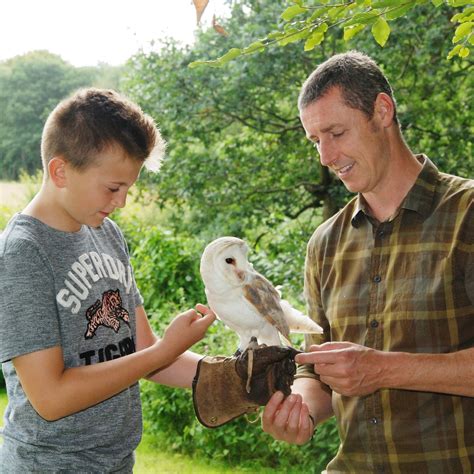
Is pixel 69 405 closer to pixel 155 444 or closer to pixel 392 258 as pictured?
pixel 392 258

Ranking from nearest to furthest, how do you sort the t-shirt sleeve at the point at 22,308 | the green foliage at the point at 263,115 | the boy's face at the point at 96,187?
1. the t-shirt sleeve at the point at 22,308
2. the boy's face at the point at 96,187
3. the green foliage at the point at 263,115

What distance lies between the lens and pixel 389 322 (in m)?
2.17

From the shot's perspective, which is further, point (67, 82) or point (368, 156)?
point (67, 82)

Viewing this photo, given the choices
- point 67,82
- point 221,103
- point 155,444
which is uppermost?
point 67,82

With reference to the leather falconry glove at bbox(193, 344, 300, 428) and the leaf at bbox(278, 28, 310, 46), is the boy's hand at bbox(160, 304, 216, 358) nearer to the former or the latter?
the leather falconry glove at bbox(193, 344, 300, 428)

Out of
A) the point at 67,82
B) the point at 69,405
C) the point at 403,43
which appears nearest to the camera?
the point at 69,405

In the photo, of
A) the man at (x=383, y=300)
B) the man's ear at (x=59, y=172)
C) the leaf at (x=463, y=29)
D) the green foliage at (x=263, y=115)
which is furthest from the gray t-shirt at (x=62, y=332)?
the green foliage at (x=263, y=115)

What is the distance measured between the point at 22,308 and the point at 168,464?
3.94 meters

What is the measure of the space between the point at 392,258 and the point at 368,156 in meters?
0.32

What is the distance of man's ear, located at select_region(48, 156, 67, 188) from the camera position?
2.00 metres

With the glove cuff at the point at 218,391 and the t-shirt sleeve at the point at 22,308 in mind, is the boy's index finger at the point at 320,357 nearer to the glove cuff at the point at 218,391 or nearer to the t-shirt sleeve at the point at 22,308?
the glove cuff at the point at 218,391

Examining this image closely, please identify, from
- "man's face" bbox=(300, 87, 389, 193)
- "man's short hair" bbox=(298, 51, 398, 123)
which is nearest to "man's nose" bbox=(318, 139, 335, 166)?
"man's face" bbox=(300, 87, 389, 193)

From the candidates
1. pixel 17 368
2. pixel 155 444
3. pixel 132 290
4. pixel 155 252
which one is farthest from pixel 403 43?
pixel 17 368

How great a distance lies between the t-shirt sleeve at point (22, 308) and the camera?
186cm
